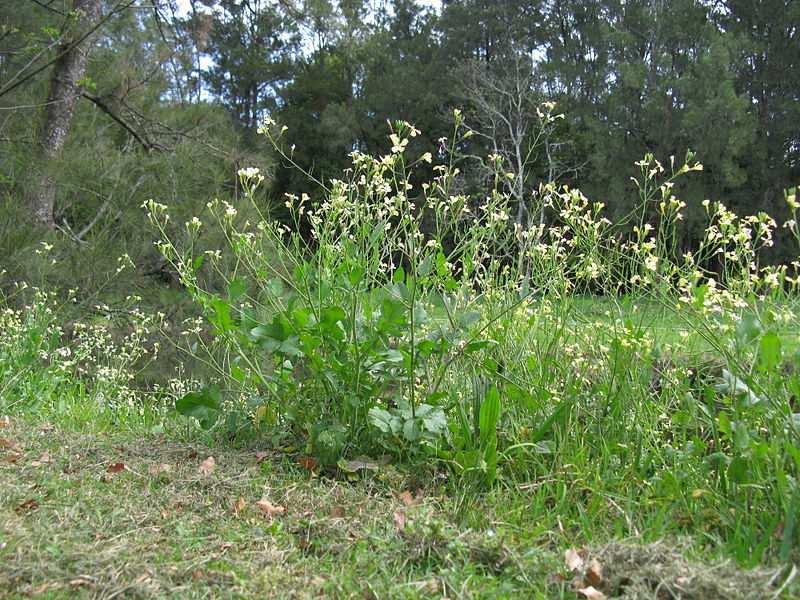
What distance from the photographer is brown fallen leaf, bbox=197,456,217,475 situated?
90.3 inches

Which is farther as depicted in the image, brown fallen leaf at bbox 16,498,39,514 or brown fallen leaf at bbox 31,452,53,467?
brown fallen leaf at bbox 31,452,53,467

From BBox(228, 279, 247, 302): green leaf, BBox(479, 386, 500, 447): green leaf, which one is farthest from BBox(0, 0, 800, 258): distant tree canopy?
BBox(479, 386, 500, 447): green leaf

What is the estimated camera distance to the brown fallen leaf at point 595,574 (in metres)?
1.54

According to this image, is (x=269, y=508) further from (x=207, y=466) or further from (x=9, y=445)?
(x=9, y=445)

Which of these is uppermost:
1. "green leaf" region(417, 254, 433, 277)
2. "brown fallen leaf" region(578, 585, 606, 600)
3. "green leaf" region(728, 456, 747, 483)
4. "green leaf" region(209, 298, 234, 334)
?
"green leaf" region(417, 254, 433, 277)

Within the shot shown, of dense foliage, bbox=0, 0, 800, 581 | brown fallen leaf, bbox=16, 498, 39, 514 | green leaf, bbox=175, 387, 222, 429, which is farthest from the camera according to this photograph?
green leaf, bbox=175, 387, 222, 429

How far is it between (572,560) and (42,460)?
1.82m

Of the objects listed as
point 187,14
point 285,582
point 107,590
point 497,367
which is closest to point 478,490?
point 497,367

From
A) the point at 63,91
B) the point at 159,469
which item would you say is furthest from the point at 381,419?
the point at 63,91

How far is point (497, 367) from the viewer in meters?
2.53

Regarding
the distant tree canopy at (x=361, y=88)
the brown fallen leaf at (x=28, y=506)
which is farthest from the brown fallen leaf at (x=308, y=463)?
the distant tree canopy at (x=361, y=88)

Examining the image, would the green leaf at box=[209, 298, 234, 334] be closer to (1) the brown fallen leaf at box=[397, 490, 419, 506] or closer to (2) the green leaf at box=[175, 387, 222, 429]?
(2) the green leaf at box=[175, 387, 222, 429]

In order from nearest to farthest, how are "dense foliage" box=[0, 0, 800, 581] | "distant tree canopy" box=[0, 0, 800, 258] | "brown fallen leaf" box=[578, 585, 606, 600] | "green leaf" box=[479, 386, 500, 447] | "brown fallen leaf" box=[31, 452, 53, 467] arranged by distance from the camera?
"brown fallen leaf" box=[578, 585, 606, 600] → "dense foliage" box=[0, 0, 800, 581] → "green leaf" box=[479, 386, 500, 447] → "brown fallen leaf" box=[31, 452, 53, 467] → "distant tree canopy" box=[0, 0, 800, 258]

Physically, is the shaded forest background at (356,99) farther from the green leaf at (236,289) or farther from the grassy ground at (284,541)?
the grassy ground at (284,541)
